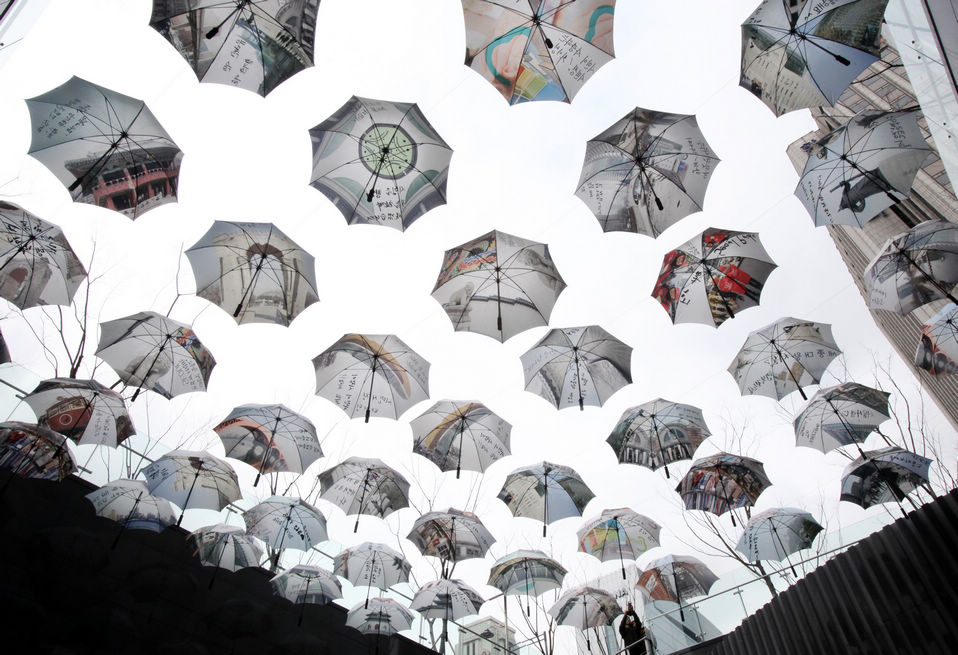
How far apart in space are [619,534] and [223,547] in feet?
35.1

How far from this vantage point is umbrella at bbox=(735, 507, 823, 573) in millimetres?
14625

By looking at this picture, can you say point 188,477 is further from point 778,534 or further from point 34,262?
point 778,534

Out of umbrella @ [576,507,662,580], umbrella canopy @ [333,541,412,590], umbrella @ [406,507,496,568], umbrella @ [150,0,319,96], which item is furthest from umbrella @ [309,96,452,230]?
umbrella @ [576,507,662,580]

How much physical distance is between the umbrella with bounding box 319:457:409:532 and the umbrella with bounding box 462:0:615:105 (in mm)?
9893

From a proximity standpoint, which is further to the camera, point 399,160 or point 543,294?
point 543,294

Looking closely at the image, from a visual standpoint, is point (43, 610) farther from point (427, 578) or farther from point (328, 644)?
point (427, 578)

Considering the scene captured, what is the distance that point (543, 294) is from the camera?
12.8 m

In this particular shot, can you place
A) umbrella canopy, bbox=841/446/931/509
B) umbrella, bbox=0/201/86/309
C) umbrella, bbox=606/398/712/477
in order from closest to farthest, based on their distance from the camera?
umbrella, bbox=0/201/86/309 < umbrella canopy, bbox=841/446/931/509 < umbrella, bbox=606/398/712/477

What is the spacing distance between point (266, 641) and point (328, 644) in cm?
192

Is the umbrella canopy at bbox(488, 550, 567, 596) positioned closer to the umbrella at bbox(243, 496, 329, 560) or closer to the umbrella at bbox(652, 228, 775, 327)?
the umbrella at bbox(243, 496, 329, 560)

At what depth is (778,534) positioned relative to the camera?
1481 centimetres

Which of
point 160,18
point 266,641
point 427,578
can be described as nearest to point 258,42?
point 160,18

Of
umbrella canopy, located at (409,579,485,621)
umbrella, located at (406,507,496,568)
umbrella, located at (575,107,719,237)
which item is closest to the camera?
umbrella, located at (575,107,719,237)

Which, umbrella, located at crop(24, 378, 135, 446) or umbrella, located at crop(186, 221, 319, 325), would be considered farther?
umbrella, located at crop(186, 221, 319, 325)
